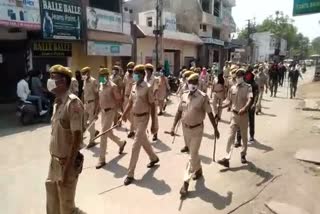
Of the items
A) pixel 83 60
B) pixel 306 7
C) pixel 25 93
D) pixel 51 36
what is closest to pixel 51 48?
pixel 51 36

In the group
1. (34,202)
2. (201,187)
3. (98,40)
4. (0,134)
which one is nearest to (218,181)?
(201,187)

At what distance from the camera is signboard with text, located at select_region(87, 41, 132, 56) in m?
17.8

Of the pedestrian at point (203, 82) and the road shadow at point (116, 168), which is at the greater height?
the pedestrian at point (203, 82)

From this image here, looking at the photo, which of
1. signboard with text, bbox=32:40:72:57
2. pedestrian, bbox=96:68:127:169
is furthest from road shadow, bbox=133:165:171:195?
signboard with text, bbox=32:40:72:57

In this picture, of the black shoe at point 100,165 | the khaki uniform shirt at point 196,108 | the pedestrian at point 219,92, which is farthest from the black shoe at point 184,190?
the pedestrian at point 219,92

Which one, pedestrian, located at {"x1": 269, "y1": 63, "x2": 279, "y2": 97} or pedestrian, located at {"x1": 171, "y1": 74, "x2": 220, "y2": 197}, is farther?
pedestrian, located at {"x1": 269, "y1": 63, "x2": 279, "y2": 97}

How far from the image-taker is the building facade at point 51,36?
13.4m

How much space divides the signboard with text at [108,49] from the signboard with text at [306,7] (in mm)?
10033

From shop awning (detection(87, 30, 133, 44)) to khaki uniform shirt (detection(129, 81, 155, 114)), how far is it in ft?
38.8

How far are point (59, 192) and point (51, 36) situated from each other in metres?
11.9

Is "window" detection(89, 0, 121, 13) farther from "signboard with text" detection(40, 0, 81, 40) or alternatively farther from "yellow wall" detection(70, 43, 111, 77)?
"signboard with text" detection(40, 0, 81, 40)

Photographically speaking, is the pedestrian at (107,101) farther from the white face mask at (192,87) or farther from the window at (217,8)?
the window at (217,8)

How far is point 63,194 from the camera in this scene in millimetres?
3695

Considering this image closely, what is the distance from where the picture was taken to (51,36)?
1456 centimetres
